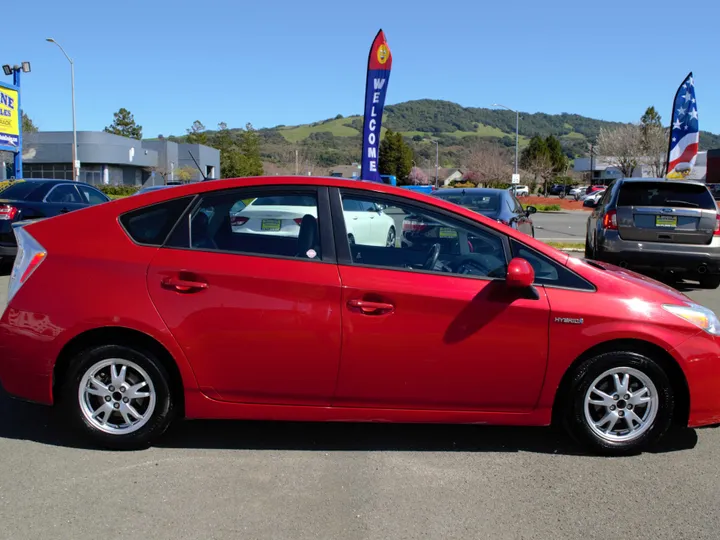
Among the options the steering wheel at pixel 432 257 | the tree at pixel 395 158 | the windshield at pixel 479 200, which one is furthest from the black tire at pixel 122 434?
the tree at pixel 395 158

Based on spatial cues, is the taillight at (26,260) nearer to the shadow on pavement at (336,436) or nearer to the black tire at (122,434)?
the black tire at (122,434)

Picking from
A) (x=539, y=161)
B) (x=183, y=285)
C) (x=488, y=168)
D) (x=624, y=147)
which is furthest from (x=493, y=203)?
(x=539, y=161)

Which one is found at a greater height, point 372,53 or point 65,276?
point 372,53

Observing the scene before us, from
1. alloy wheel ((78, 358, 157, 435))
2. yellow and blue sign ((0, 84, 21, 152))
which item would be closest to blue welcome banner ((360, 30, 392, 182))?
alloy wheel ((78, 358, 157, 435))

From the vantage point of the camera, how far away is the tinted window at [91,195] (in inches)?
483

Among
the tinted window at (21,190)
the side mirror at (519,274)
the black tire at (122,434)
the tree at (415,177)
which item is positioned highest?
the tree at (415,177)

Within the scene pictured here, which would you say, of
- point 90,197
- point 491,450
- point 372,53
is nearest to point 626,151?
point 372,53

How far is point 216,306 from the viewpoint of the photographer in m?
3.84

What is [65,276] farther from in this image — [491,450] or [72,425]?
[491,450]

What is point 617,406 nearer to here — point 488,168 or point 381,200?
point 381,200

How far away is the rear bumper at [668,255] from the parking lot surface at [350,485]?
5.23m

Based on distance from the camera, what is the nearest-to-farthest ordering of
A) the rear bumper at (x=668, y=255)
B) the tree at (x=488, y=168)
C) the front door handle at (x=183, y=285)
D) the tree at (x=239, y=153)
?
the front door handle at (x=183, y=285) < the rear bumper at (x=668, y=255) < the tree at (x=488, y=168) < the tree at (x=239, y=153)

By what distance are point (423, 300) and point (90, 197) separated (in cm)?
1038

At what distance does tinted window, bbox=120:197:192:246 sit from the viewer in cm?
402
